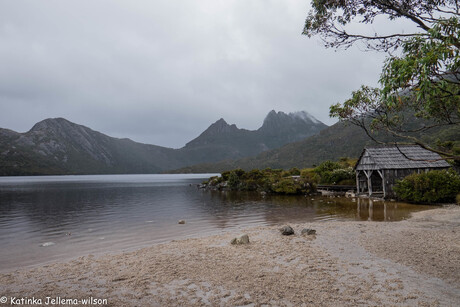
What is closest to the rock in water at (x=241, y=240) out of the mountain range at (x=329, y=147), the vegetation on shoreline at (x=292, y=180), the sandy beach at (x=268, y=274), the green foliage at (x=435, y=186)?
the sandy beach at (x=268, y=274)

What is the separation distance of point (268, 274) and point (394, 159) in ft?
95.6

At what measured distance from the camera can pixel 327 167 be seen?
167 ft

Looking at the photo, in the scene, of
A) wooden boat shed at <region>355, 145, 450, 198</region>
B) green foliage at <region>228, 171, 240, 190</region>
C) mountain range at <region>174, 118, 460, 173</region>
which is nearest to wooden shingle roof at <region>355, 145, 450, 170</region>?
wooden boat shed at <region>355, 145, 450, 198</region>

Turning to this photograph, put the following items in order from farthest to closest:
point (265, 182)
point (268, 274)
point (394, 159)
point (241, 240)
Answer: point (265, 182)
point (394, 159)
point (241, 240)
point (268, 274)

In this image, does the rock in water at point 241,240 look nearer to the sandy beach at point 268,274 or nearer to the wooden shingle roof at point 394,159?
the sandy beach at point 268,274

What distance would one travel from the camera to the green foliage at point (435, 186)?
26.1 meters

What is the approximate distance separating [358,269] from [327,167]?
43957mm

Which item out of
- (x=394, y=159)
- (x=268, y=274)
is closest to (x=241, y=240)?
(x=268, y=274)

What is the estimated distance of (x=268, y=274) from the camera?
8.86 meters

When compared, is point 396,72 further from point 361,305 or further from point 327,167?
point 327,167

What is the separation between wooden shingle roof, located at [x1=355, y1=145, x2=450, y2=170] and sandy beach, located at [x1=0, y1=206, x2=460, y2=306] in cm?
1886

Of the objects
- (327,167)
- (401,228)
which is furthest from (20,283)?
(327,167)

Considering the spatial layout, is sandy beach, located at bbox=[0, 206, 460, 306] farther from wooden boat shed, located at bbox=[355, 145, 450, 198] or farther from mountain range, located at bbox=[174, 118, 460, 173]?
mountain range, located at bbox=[174, 118, 460, 173]

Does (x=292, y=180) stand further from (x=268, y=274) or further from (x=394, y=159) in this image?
(x=268, y=274)
